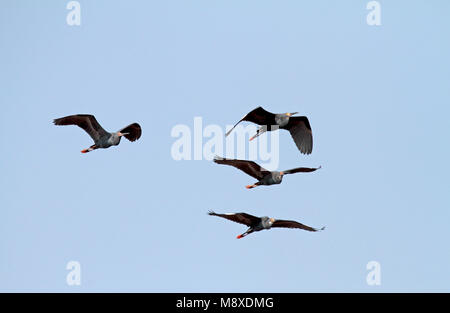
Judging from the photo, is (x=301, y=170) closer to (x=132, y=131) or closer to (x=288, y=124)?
(x=288, y=124)

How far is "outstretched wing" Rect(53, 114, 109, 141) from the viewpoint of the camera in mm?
39438

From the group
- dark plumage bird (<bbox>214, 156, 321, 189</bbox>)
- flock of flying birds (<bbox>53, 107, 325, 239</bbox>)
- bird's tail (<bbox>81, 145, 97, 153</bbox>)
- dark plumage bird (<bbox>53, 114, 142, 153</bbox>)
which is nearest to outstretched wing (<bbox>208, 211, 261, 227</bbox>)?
flock of flying birds (<bbox>53, 107, 325, 239</bbox>)

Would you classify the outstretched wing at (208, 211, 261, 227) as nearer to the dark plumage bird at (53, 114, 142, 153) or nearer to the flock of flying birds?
the flock of flying birds

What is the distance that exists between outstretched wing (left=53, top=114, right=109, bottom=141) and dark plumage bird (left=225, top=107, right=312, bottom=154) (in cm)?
584

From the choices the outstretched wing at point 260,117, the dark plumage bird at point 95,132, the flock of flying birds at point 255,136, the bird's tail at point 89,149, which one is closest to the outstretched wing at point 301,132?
the flock of flying birds at point 255,136

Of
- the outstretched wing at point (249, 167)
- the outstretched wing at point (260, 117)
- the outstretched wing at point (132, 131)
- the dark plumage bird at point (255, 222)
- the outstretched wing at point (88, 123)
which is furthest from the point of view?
the outstretched wing at point (132, 131)

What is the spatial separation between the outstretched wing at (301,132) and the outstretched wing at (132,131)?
6.26m

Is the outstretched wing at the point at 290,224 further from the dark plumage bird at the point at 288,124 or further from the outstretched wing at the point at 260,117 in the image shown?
the outstretched wing at the point at 260,117

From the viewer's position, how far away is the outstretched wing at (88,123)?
3944 centimetres

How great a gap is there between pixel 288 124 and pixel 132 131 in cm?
673

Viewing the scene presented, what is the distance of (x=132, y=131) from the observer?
4072 cm
